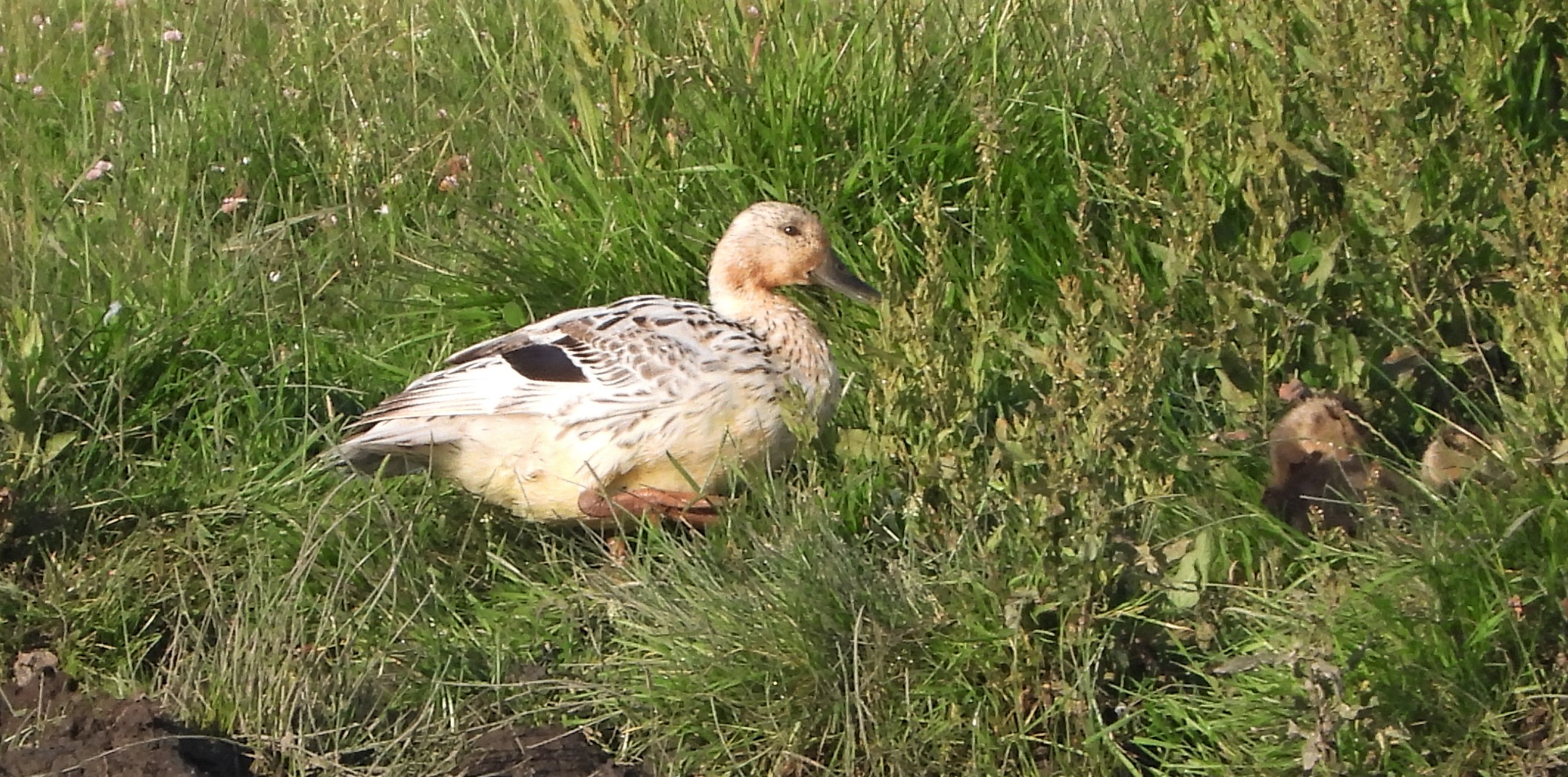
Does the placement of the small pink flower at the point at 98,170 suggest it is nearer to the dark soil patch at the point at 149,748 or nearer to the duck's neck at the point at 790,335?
the duck's neck at the point at 790,335

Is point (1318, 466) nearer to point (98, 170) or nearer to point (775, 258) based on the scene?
point (775, 258)

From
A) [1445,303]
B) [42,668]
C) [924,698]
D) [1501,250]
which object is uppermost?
[1501,250]

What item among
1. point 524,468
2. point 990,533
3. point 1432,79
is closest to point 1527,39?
point 1432,79

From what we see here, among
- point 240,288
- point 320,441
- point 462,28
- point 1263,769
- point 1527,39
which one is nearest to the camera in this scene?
point 1263,769

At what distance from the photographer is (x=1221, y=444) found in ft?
14.7

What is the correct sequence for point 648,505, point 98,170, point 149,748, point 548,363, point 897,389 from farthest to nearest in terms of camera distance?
point 98,170
point 548,363
point 648,505
point 897,389
point 149,748

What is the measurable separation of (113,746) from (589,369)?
5.09ft

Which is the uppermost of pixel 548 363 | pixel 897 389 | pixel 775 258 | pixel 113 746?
pixel 897 389

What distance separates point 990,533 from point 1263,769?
0.77 m

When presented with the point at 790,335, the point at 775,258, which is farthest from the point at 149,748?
the point at 775,258

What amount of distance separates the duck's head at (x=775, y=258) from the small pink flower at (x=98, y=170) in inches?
89.2

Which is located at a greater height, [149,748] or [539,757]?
[149,748]

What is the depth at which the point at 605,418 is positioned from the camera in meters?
4.89

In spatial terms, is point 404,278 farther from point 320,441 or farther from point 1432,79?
point 1432,79
